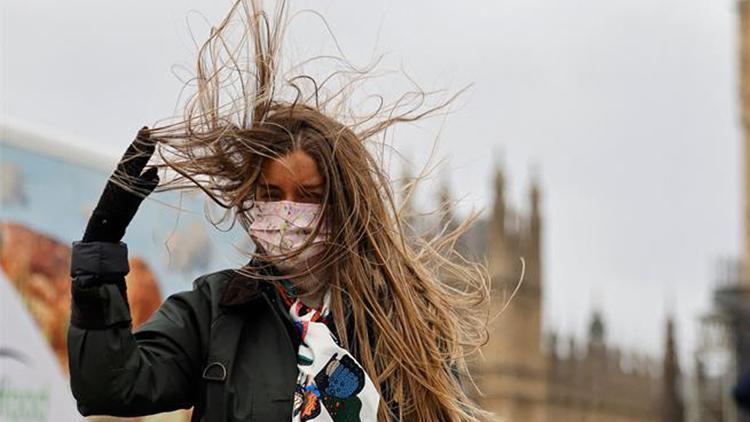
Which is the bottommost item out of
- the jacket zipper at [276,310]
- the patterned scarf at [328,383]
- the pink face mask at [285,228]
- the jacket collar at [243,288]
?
the patterned scarf at [328,383]

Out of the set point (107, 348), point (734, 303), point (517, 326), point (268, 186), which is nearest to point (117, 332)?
point (107, 348)

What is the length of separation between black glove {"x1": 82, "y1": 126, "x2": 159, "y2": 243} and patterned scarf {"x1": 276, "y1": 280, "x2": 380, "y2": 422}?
1.27 ft

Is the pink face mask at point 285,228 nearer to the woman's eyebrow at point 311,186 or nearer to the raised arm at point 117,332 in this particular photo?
the woman's eyebrow at point 311,186

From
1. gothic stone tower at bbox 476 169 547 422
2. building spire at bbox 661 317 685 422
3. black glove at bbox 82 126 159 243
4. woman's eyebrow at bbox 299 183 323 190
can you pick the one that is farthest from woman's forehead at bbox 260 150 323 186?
gothic stone tower at bbox 476 169 547 422

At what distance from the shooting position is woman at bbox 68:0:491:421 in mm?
2398

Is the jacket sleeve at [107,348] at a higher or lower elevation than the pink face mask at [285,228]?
lower

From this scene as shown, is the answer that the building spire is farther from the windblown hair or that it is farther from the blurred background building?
the windblown hair

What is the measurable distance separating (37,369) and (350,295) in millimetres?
2918

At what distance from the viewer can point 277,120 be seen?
263cm

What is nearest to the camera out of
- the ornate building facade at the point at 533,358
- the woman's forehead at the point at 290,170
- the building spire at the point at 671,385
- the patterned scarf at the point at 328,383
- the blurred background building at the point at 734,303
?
the patterned scarf at the point at 328,383

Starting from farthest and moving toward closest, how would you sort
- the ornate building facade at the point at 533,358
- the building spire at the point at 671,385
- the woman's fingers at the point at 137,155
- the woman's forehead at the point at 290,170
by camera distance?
1. the ornate building facade at the point at 533,358
2. the building spire at the point at 671,385
3. the woman's forehead at the point at 290,170
4. the woman's fingers at the point at 137,155

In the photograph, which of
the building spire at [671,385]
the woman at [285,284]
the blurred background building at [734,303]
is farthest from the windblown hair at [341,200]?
the building spire at [671,385]

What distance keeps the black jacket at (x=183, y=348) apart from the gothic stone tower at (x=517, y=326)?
1941 inches

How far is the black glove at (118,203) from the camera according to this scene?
89.5 inches
